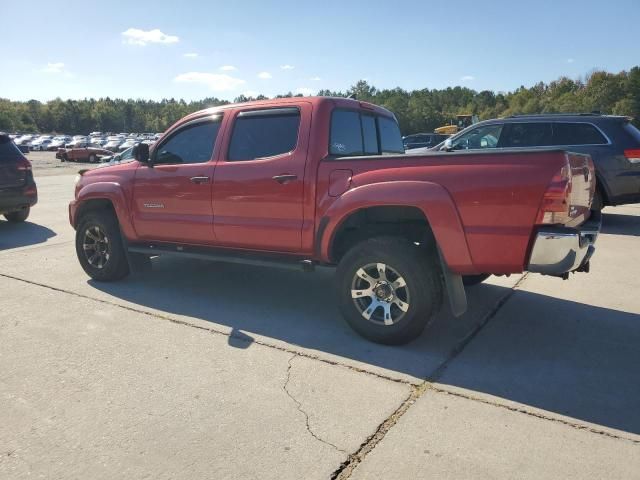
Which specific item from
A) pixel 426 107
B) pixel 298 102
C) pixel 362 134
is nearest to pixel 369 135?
pixel 362 134

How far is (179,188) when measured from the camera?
509 cm

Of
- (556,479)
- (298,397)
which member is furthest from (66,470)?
(556,479)

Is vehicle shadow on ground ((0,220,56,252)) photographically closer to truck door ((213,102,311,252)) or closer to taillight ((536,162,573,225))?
truck door ((213,102,311,252))

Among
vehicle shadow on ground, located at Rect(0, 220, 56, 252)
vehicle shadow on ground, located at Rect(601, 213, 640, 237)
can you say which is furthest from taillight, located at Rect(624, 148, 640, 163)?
vehicle shadow on ground, located at Rect(0, 220, 56, 252)

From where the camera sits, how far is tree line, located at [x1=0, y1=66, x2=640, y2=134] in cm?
8394

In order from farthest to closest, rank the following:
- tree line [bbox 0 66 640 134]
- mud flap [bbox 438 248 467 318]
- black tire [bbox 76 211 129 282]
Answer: tree line [bbox 0 66 640 134], black tire [bbox 76 211 129 282], mud flap [bbox 438 248 467 318]

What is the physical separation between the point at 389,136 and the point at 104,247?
A: 11.4 feet

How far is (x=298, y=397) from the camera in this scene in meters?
3.21

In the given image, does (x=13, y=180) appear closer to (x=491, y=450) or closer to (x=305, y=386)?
(x=305, y=386)

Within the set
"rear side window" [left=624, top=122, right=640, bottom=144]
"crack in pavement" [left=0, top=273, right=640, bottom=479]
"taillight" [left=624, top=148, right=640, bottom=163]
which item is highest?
"rear side window" [left=624, top=122, right=640, bottom=144]

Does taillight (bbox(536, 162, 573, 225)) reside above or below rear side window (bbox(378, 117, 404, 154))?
below

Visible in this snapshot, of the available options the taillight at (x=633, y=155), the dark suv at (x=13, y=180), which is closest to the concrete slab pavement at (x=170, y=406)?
the dark suv at (x=13, y=180)

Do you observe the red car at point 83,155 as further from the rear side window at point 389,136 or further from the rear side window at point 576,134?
Result: the rear side window at point 389,136

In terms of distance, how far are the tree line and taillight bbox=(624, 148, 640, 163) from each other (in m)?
80.4
